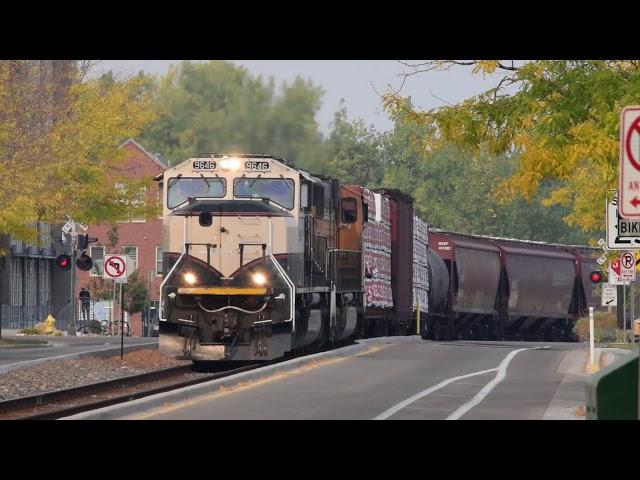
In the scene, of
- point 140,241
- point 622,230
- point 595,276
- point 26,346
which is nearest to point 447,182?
point 140,241

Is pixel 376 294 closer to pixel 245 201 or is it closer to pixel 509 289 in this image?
pixel 245 201

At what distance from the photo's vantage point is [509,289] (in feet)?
176

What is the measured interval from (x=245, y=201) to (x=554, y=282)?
30083 millimetres

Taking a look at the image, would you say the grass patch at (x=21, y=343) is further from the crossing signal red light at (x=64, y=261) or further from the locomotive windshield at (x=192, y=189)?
the locomotive windshield at (x=192, y=189)

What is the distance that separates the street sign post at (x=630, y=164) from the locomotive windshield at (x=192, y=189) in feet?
59.9

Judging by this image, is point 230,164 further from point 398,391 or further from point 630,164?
point 630,164

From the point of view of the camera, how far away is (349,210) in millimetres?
33656

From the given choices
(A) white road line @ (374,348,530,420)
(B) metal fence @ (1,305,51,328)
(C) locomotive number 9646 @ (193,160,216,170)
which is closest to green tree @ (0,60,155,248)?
(C) locomotive number 9646 @ (193,160,216,170)

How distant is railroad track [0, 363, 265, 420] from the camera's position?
20.9m

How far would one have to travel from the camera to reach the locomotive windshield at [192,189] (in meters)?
29.2

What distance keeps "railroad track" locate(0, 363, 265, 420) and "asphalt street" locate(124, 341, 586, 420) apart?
71.1 inches

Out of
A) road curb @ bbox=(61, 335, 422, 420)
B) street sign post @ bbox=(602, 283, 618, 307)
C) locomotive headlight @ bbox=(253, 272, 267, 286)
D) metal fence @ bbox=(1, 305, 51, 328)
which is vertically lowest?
metal fence @ bbox=(1, 305, 51, 328)

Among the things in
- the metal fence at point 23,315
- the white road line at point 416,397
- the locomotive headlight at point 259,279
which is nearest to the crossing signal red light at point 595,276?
the locomotive headlight at point 259,279

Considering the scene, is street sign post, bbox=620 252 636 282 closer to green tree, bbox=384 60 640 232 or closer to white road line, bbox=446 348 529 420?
white road line, bbox=446 348 529 420
